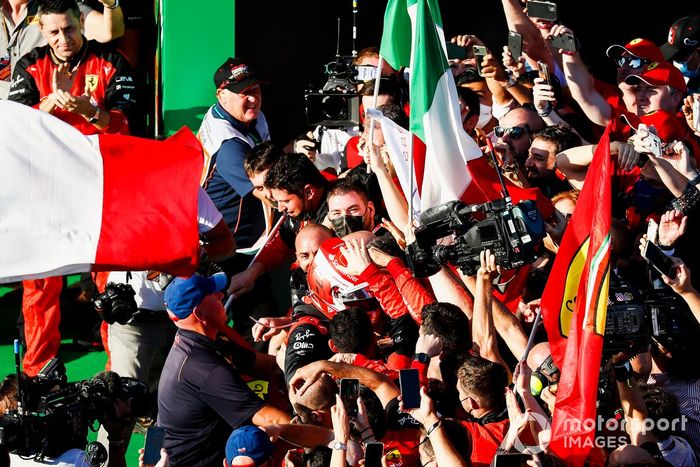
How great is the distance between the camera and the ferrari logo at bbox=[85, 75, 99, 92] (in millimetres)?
9023

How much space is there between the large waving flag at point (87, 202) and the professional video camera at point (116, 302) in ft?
5.61

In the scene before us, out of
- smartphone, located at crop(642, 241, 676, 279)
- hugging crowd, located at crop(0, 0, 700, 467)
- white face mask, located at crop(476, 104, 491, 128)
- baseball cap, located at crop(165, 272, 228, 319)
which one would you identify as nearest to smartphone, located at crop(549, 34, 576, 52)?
hugging crowd, located at crop(0, 0, 700, 467)

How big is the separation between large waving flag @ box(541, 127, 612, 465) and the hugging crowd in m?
0.15

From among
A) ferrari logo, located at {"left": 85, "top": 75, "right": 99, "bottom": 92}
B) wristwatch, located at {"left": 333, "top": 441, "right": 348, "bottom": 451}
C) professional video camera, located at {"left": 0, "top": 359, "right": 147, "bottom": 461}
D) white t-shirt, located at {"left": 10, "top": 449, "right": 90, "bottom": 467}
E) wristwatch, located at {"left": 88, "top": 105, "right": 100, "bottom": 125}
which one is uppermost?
ferrari logo, located at {"left": 85, "top": 75, "right": 99, "bottom": 92}

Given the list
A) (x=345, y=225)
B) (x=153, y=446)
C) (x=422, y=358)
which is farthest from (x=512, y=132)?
(x=153, y=446)

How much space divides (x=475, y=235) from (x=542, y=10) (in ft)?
9.05

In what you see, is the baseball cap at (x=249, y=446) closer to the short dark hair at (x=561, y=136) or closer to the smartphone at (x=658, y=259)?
the smartphone at (x=658, y=259)

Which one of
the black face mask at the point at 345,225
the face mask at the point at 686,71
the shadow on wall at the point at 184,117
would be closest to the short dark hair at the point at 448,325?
the black face mask at the point at 345,225

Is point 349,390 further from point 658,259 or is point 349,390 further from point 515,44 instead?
point 515,44

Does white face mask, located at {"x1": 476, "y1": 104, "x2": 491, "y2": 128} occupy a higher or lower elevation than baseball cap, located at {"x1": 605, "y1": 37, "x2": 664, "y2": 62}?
lower

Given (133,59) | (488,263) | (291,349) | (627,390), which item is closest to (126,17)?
(133,59)

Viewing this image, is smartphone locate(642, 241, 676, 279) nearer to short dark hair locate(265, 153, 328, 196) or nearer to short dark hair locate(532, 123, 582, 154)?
short dark hair locate(532, 123, 582, 154)

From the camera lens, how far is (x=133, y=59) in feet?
33.4

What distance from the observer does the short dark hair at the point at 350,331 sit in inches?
261
